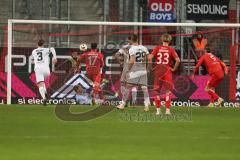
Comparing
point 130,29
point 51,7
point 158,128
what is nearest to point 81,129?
point 158,128

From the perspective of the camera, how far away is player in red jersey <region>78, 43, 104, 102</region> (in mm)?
24062

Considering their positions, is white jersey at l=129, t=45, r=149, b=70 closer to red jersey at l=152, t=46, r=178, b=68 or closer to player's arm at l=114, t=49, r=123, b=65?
red jersey at l=152, t=46, r=178, b=68

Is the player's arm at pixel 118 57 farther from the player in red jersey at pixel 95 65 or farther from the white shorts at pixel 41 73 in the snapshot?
the white shorts at pixel 41 73

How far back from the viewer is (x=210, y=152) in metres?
12.1

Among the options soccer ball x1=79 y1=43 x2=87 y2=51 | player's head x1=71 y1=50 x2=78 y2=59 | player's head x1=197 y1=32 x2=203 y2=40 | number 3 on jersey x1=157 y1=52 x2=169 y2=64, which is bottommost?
number 3 on jersey x1=157 y1=52 x2=169 y2=64

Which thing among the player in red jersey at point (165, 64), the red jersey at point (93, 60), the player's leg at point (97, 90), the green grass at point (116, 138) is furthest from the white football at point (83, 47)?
the player in red jersey at point (165, 64)

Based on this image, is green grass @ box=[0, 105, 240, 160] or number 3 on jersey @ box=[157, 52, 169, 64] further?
number 3 on jersey @ box=[157, 52, 169, 64]

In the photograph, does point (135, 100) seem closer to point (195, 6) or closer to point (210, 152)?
point (195, 6)

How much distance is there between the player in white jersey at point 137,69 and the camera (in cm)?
2044

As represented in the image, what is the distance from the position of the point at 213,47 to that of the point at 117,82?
15.0ft

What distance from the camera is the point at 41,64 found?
2327 centimetres

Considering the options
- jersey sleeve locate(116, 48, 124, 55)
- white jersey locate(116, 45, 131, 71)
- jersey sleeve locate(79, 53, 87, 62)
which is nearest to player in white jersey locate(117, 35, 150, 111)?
white jersey locate(116, 45, 131, 71)

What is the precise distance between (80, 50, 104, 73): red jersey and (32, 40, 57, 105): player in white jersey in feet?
4.69

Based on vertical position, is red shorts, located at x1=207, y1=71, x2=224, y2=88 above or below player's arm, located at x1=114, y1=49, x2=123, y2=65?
below
